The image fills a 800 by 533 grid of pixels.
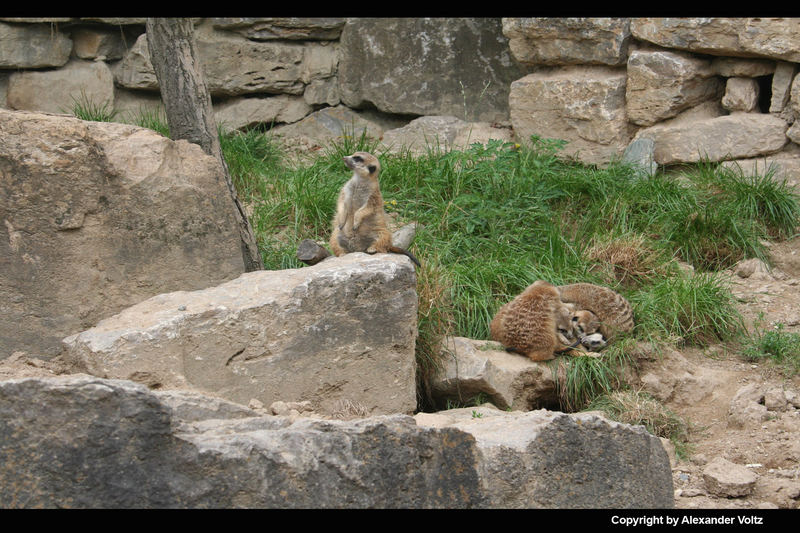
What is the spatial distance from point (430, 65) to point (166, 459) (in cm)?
560

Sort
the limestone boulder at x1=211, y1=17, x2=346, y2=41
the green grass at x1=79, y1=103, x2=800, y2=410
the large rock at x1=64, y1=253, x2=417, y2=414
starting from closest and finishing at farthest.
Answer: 1. the large rock at x1=64, y1=253, x2=417, y2=414
2. the green grass at x1=79, y1=103, x2=800, y2=410
3. the limestone boulder at x1=211, y1=17, x2=346, y2=41

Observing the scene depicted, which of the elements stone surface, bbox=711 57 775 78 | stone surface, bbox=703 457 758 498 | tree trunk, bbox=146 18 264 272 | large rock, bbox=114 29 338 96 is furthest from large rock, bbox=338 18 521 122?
stone surface, bbox=703 457 758 498

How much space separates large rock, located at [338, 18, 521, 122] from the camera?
7.29 meters

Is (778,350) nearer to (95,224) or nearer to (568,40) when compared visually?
(568,40)

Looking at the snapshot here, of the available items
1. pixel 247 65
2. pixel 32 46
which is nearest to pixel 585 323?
pixel 247 65

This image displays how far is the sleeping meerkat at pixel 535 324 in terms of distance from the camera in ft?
15.4

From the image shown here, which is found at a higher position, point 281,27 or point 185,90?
point 281,27

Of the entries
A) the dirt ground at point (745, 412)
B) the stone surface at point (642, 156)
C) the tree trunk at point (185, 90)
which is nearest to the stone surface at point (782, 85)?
the stone surface at point (642, 156)

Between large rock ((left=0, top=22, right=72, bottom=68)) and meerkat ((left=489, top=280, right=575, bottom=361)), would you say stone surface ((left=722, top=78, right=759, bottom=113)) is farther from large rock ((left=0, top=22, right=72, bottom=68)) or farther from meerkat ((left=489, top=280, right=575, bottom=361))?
large rock ((left=0, top=22, right=72, bottom=68))

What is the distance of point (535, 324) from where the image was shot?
4684 millimetres

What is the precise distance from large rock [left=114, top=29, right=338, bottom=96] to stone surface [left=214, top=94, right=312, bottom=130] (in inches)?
3.1

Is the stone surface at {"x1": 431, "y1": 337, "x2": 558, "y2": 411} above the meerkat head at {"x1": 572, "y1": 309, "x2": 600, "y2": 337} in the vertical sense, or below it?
below

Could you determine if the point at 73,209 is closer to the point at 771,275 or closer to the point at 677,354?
the point at 677,354

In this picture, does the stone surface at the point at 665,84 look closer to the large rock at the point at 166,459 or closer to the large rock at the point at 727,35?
the large rock at the point at 727,35
